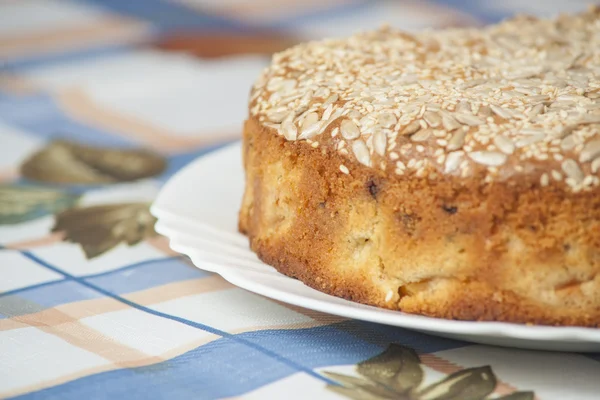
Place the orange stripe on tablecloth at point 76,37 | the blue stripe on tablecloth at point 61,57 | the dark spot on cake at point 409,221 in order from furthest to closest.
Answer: the orange stripe on tablecloth at point 76,37, the blue stripe on tablecloth at point 61,57, the dark spot on cake at point 409,221

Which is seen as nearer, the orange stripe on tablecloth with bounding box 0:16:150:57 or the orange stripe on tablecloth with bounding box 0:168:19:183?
the orange stripe on tablecloth with bounding box 0:168:19:183

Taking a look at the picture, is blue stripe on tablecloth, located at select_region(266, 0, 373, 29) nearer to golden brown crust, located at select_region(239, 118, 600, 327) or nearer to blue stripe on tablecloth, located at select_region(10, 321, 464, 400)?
golden brown crust, located at select_region(239, 118, 600, 327)

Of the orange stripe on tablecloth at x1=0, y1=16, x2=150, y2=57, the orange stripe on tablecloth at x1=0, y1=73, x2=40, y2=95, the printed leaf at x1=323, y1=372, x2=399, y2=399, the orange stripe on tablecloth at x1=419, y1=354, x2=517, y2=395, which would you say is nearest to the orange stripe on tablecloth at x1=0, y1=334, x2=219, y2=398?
the printed leaf at x1=323, y1=372, x2=399, y2=399

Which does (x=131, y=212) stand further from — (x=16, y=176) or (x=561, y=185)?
(x=561, y=185)

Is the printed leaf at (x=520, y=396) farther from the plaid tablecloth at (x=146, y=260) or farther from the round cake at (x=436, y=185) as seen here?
the round cake at (x=436, y=185)

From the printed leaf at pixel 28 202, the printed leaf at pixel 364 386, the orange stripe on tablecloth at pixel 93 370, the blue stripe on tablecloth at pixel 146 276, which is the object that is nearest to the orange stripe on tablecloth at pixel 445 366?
the printed leaf at pixel 364 386

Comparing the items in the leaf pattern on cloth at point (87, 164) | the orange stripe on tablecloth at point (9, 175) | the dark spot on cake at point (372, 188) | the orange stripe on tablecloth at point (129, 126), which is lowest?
the orange stripe on tablecloth at point (9, 175)

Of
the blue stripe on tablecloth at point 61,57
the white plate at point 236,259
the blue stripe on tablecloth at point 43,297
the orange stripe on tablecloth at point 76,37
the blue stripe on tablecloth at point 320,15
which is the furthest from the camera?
the blue stripe on tablecloth at point 320,15
